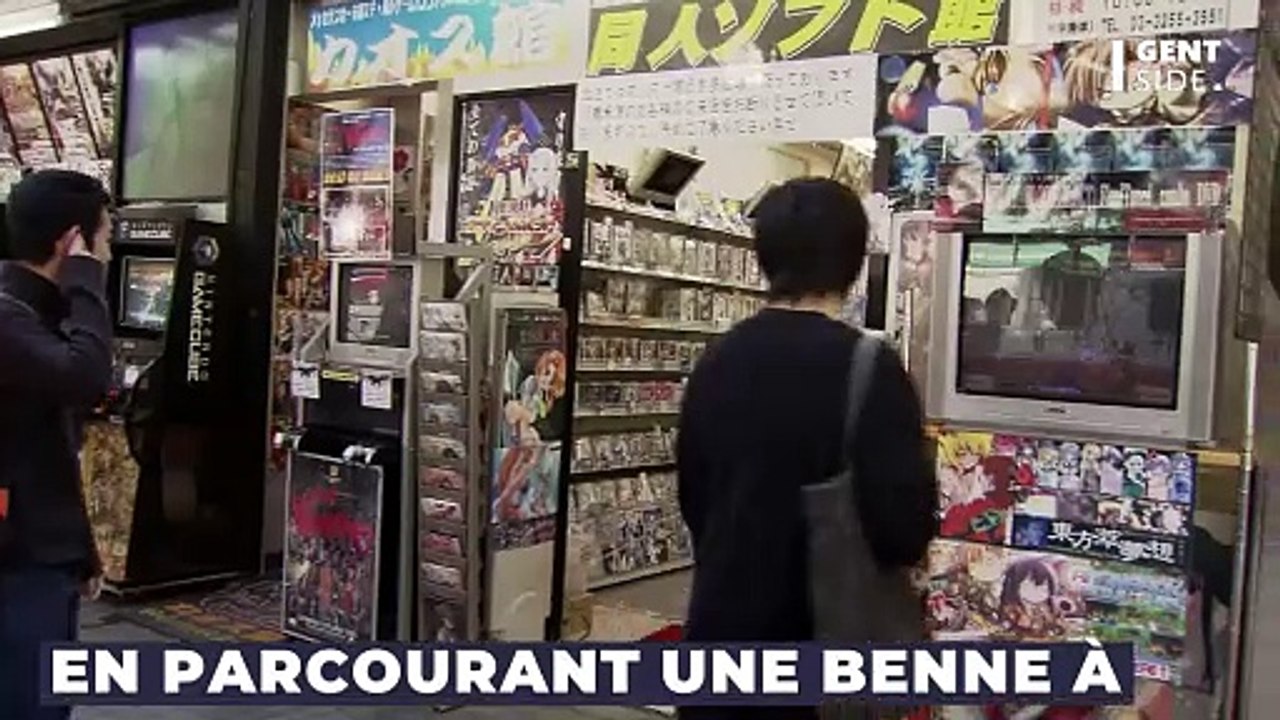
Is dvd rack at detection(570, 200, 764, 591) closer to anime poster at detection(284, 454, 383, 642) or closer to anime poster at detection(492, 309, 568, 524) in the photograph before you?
anime poster at detection(492, 309, 568, 524)

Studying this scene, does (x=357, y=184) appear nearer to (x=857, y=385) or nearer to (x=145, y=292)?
(x=145, y=292)

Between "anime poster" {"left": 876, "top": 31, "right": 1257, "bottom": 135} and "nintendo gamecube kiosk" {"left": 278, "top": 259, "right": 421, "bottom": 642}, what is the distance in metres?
1.80

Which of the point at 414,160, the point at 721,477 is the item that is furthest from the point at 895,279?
the point at 414,160

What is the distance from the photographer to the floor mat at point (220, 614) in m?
5.10

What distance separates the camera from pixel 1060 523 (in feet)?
10.0

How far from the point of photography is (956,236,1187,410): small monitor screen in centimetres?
290

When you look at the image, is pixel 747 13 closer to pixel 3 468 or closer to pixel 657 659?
pixel 657 659

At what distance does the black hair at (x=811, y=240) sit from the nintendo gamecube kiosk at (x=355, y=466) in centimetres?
271

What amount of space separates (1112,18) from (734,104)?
1303 mm

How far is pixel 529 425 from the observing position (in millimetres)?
4508

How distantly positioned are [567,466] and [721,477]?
321 centimetres

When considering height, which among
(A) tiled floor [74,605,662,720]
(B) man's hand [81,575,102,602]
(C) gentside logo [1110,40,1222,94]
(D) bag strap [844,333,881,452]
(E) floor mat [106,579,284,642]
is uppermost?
(C) gentside logo [1110,40,1222,94]

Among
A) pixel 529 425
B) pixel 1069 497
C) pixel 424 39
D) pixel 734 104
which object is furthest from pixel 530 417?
pixel 1069 497

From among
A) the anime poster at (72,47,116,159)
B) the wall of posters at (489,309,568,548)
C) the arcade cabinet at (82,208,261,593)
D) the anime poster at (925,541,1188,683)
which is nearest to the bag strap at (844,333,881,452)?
the anime poster at (925,541,1188,683)
